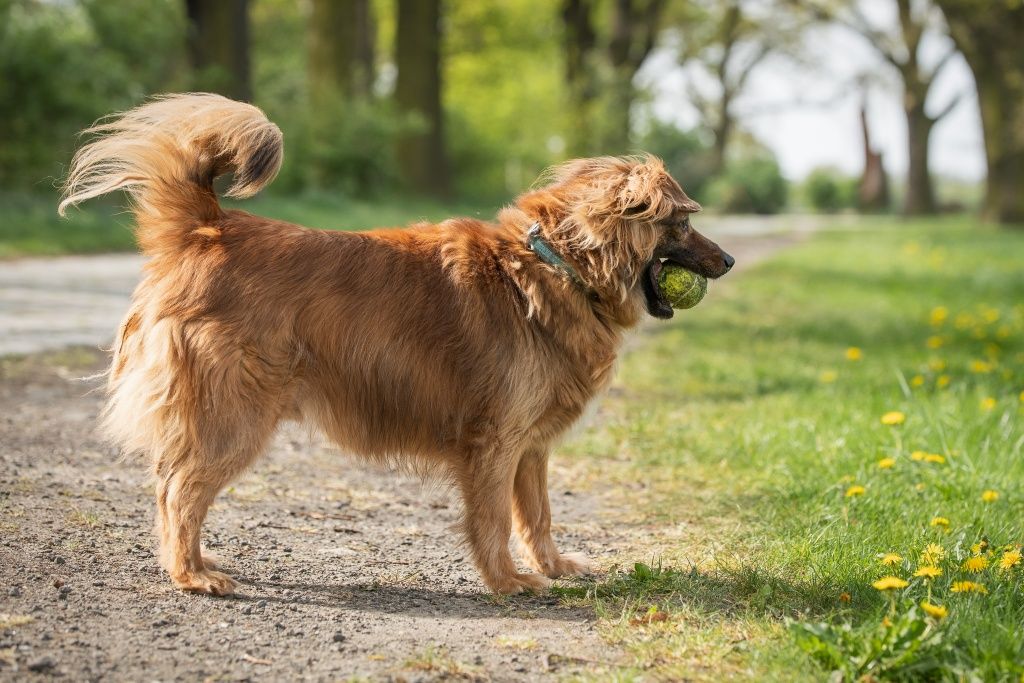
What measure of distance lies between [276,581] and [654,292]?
78.2 inches

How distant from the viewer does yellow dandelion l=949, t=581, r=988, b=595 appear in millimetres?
3979

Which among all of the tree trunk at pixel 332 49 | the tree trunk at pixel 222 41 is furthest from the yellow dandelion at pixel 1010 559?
the tree trunk at pixel 332 49

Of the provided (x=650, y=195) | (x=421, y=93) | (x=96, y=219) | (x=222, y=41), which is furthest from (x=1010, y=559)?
(x=421, y=93)

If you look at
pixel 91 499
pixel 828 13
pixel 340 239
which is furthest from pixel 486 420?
pixel 828 13

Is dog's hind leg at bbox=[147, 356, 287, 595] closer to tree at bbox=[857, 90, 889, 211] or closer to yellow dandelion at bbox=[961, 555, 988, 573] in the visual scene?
yellow dandelion at bbox=[961, 555, 988, 573]

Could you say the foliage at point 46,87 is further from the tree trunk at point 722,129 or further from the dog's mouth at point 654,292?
the tree trunk at point 722,129

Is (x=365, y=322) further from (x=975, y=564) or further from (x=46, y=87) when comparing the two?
(x=46, y=87)

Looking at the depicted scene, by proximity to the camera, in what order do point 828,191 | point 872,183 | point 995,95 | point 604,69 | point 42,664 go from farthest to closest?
1. point 828,191
2. point 872,183
3. point 604,69
4. point 995,95
5. point 42,664

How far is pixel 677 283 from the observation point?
4.80 meters

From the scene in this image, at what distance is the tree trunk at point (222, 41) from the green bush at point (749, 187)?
31.9 m

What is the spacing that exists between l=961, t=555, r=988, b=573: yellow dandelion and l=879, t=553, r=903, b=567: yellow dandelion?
0.24 metres

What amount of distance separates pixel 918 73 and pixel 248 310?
39602mm

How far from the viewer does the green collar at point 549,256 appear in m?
4.64

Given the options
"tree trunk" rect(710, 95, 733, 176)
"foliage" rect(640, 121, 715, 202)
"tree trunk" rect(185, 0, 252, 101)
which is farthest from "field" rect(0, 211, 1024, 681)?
"tree trunk" rect(710, 95, 733, 176)
